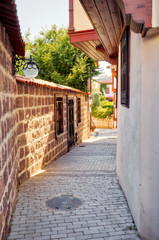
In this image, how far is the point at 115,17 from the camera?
4.41 meters

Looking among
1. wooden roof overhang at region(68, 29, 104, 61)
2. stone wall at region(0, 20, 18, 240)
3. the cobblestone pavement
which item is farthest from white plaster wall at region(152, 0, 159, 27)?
wooden roof overhang at region(68, 29, 104, 61)

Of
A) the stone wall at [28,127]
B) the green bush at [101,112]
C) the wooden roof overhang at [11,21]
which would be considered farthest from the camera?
the green bush at [101,112]

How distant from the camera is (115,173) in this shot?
21.8ft

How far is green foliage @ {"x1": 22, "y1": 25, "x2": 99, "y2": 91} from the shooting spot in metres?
16.3

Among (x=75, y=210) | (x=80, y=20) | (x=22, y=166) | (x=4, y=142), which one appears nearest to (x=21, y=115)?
(x=22, y=166)

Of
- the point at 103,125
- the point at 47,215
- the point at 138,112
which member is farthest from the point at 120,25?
the point at 103,125

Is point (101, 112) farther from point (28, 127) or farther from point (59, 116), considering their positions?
point (28, 127)

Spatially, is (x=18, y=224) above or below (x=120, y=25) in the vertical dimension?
below

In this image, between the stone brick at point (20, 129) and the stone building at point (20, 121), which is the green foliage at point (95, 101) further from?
the stone brick at point (20, 129)

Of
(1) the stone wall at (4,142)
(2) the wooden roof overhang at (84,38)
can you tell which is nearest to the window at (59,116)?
(2) the wooden roof overhang at (84,38)

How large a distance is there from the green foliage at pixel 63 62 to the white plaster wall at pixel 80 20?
30.0 ft

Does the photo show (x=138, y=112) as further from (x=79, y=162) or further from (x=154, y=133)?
(x=79, y=162)

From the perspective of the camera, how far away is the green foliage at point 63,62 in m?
16.3

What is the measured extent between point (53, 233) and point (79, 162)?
4.61m
